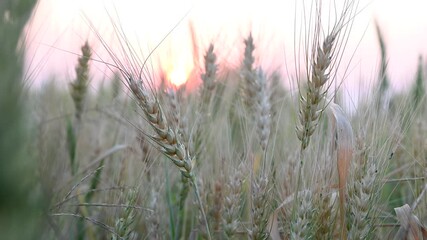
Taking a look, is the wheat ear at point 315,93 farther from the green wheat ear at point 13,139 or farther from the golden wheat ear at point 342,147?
the green wheat ear at point 13,139

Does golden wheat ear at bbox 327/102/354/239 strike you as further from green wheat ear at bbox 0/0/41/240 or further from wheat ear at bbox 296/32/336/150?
green wheat ear at bbox 0/0/41/240

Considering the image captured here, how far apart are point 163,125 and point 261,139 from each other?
0.62 metres

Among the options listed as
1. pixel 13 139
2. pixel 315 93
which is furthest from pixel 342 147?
pixel 13 139

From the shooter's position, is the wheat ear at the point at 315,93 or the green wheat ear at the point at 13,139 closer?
the green wheat ear at the point at 13,139

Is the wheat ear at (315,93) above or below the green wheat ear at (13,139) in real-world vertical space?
above

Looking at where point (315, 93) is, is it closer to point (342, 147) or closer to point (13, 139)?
point (342, 147)

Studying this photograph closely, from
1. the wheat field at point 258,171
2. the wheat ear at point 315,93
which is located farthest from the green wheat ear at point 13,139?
the wheat ear at point 315,93

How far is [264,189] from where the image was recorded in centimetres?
163

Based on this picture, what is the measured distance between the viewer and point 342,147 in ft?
5.36

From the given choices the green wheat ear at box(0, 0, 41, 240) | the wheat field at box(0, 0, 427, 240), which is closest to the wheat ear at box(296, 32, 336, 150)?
the wheat field at box(0, 0, 427, 240)

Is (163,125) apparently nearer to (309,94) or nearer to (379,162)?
(309,94)

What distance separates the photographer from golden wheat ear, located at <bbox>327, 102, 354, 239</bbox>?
5.13 ft

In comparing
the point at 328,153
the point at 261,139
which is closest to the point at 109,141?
the point at 261,139

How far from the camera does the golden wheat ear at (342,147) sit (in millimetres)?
1564
